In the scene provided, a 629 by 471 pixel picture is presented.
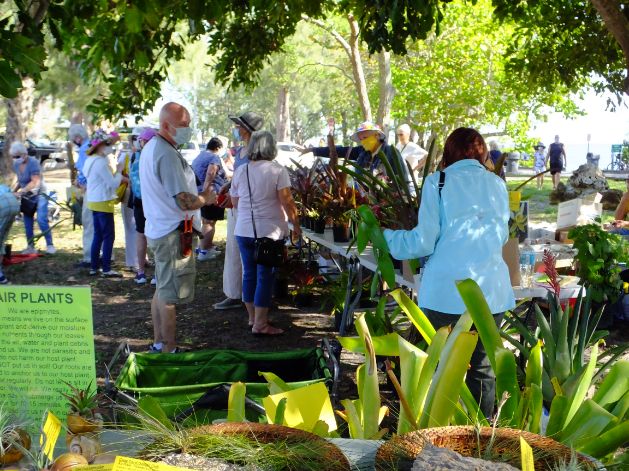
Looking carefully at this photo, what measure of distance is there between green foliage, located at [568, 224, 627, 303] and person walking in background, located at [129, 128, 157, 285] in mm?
4704

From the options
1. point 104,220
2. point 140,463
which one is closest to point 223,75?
point 104,220

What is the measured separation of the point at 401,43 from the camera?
5828 mm

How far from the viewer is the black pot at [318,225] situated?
22.0ft

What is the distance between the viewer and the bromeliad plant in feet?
5.82

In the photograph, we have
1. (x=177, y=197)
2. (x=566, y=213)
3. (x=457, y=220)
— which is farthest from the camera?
(x=566, y=213)

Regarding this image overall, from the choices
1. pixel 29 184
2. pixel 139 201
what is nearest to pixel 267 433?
pixel 139 201

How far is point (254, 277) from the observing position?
6.48 metres

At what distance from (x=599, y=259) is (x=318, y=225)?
8.14ft

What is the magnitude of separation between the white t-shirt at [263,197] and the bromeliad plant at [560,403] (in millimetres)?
4047

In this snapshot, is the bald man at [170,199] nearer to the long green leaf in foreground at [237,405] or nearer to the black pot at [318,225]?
the black pot at [318,225]

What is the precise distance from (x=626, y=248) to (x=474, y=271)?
3545mm

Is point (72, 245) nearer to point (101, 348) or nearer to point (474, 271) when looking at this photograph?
point (101, 348)

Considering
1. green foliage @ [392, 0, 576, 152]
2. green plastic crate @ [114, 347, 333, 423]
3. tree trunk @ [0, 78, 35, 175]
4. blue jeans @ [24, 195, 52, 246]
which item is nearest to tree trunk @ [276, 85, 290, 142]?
tree trunk @ [0, 78, 35, 175]

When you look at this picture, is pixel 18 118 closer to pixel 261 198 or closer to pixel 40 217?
pixel 40 217
